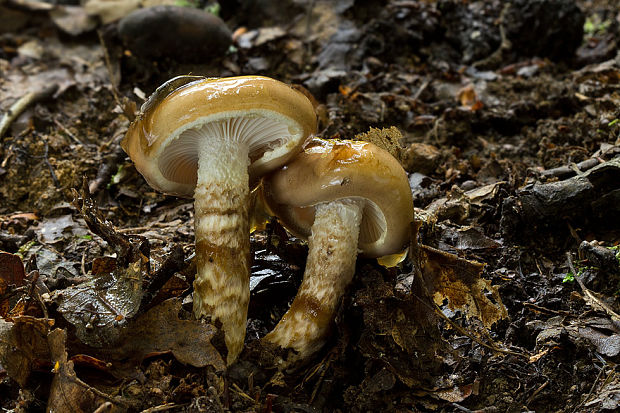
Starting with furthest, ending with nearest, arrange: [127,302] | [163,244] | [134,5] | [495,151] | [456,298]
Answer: [134,5]
[495,151]
[163,244]
[456,298]
[127,302]

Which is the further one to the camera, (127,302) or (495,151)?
(495,151)

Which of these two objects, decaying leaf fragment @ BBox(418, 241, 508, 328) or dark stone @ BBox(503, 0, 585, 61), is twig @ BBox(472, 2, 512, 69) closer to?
dark stone @ BBox(503, 0, 585, 61)

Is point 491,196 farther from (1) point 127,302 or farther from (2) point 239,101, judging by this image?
(1) point 127,302

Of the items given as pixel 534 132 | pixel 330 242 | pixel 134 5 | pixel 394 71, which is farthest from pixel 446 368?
pixel 134 5

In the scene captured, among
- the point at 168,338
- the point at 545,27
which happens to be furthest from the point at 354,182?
the point at 545,27

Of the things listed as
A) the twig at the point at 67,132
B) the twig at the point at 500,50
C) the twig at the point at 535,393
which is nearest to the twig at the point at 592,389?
the twig at the point at 535,393

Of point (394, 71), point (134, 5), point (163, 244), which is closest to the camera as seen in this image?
point (163, 244)
